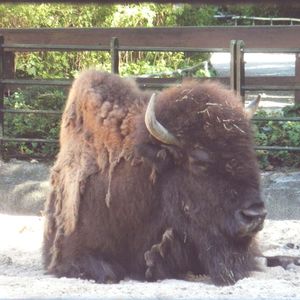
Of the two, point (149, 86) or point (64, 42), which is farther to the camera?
point (64, 42)

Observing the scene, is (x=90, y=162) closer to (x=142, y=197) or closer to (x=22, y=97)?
(x=142, y=197)

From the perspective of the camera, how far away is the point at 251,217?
5082 millimetres

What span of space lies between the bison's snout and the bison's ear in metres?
0.63

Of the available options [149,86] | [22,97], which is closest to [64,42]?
[22,97]

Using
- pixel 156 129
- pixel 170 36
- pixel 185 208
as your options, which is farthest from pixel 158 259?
pixel 170 36

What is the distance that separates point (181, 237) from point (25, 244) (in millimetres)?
2112

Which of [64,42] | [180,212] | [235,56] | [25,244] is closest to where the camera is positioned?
[180,212]

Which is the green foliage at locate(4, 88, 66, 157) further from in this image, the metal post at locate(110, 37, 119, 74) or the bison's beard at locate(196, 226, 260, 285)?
the bison's beard at locate(196, 226, 260, 285)

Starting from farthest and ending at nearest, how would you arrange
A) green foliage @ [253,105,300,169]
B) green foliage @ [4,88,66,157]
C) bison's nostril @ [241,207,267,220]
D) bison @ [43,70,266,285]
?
1. green foliage @ [4,88,66,157]
2. green foliage @ [253,105,300,169]
3. bison @ [43,70,266,285]
4. bison's nostril @ [241,207,267,220]

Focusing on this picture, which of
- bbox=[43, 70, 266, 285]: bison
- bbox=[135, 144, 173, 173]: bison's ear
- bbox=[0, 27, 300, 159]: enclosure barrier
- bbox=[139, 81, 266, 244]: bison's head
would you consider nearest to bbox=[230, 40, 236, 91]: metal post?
bbox=[0, 27, 300, 159]: enclosure barrier

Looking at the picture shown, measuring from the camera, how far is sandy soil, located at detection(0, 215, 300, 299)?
423cm

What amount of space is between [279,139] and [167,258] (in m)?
5.44

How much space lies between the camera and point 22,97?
37.8 feet

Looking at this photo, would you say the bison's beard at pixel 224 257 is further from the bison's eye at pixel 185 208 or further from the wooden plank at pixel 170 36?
the wooden plank at pixel 170 36
